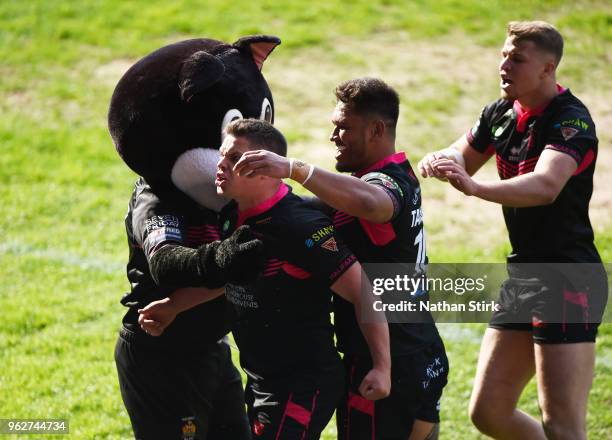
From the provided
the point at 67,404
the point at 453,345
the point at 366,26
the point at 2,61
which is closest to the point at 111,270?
the point at 67,404

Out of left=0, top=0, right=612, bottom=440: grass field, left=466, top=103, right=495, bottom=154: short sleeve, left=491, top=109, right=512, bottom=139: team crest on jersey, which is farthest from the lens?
left=0, top=0, right=612, bottom=440: grass field

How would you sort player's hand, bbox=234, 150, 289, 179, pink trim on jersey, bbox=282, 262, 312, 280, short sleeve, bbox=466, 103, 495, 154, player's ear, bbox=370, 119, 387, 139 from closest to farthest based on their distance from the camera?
1. player's hand, bbox=234, 150, 289, 179
2. pink trim on jersey, bbox=282, 262, 312, 280
3. player's ear, bbox=370, 119, 387, 139
4. short sleeve, bbox=466, 103, 495, 154

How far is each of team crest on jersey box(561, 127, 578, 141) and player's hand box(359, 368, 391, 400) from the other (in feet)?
4.45

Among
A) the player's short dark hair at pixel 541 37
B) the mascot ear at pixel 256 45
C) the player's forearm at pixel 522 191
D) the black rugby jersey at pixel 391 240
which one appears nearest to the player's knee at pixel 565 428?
the black rugby jersey at pixel 391 240

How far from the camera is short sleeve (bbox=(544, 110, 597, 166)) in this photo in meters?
4.16

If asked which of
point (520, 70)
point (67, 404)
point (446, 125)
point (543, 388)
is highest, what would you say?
point (520, 70)

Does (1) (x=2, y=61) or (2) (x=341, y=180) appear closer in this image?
(2) (x=341, y=180)

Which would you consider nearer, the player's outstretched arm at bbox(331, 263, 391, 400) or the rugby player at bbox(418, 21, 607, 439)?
the player's outstretched arm at bbox(331, 263, 391, 400)

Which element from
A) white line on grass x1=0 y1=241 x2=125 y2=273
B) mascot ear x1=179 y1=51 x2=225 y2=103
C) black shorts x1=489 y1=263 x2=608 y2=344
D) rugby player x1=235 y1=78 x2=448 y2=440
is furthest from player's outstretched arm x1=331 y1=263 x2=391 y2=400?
white line on grass x1=0 y1=241 x2=125 y2=273

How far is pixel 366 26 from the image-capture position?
499 inches

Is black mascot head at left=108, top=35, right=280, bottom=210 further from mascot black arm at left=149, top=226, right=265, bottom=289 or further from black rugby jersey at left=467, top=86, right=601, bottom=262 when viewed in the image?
black rugby jersey at left=467, top=86, right=601, bottom=262

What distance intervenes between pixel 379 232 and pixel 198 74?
3.10 ft

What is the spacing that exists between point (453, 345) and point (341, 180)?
3060mm

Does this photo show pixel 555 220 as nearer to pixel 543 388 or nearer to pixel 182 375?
pixel 543 388
